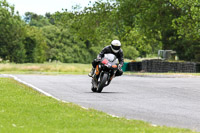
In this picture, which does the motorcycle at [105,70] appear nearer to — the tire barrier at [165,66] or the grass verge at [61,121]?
the grass verge at [61,121]

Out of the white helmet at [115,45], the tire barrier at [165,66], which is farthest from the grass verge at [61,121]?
the tire barrier at [165,66]

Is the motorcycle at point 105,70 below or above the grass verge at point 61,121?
above

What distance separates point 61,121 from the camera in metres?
9.36

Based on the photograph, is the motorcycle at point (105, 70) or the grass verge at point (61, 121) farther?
the motorcycle at point (105, 70)

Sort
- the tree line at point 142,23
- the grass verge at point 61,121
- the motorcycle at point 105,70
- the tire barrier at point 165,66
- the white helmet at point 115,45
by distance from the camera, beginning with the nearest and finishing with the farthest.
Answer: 1. the grass verge at point 61,121
2. the white helmet at point 115,45
3. the motorcycle at point 105,70
4. the tire barrier at point 165,66
5. the tree line at point 142,23

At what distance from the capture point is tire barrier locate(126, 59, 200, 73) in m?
39.1

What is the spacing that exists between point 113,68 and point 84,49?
9917 centimetres

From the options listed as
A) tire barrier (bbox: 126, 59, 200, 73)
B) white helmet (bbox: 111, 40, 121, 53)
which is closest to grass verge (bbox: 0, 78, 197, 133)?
white helmet (bbox: 111, 40, 121, 53)

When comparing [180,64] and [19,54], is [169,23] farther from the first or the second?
[19,54]

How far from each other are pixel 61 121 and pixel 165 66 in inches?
1281

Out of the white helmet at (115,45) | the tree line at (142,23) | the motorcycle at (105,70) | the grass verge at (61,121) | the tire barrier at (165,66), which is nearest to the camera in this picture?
the grass verge at (61,121)

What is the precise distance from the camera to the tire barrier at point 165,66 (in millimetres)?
39125

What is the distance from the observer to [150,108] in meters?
12.5

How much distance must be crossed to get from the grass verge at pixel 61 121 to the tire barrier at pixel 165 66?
91.4ft
